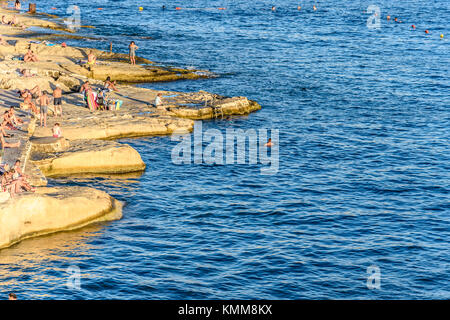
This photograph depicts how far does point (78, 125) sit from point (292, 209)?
17070 millimetres

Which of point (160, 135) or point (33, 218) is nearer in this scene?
point (33, 218)

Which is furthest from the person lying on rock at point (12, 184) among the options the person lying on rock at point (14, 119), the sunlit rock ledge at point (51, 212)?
the person lying on rock at point (14, 119)

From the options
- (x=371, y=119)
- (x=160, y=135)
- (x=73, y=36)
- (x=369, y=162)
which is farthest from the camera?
(x=73, y=36)

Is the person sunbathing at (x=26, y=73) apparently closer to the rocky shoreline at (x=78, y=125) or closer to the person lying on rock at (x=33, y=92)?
the rocky shoreline at (x=78, y=125)

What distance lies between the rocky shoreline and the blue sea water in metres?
1.00

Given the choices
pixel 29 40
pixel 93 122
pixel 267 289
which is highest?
pixel 29 40

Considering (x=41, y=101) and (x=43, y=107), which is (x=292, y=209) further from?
(x=41, y=101)

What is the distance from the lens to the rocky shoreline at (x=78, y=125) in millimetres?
32031

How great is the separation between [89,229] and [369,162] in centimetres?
2067

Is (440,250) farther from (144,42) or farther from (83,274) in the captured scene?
(144,42)

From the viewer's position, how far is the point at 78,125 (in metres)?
44.9

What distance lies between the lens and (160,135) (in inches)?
1916

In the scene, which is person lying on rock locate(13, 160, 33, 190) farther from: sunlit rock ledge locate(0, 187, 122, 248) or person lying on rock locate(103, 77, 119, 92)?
person lying on rock locate(103, 77, 119, 92)

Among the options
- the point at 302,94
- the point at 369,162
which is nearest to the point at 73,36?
the point at 302,94
